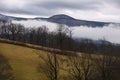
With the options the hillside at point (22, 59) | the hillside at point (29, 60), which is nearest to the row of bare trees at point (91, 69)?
the hillside at point (29, 60)

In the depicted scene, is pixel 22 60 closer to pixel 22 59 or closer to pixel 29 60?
pixel 22 59

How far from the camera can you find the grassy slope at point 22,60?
270ft

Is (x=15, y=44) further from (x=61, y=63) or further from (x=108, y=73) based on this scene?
(x=108, y=73)

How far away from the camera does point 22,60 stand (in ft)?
317

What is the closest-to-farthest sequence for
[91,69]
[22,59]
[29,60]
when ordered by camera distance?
[91,69], [29,60], [22,59]

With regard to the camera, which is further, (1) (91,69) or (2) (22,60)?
(2) (22,60)

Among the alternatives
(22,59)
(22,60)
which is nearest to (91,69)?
(22,60)

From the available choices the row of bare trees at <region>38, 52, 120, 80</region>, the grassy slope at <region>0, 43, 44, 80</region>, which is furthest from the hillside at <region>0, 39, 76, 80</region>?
the row of bare trees at <region>38, 52, 120, 80</region>

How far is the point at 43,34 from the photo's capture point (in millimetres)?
161500

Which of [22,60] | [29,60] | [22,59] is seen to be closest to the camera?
[22,60]

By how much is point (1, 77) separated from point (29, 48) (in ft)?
148

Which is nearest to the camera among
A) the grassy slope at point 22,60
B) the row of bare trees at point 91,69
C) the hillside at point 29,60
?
the row of bare trees at point 91,69

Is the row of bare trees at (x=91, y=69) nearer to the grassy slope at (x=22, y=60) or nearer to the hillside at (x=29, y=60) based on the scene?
the hillside at (x=29, y=60)

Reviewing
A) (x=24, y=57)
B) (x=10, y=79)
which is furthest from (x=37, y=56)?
(x=10, y=79)
